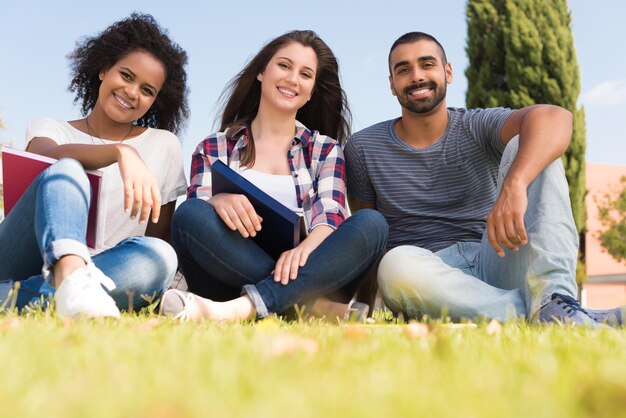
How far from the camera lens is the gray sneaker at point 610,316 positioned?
8.41 feet

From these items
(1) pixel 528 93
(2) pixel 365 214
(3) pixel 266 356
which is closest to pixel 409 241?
(2) pixel 365 214

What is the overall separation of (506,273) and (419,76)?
4.28ft

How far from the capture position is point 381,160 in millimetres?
3697

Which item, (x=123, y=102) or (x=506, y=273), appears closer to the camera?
(x=506, y=273)

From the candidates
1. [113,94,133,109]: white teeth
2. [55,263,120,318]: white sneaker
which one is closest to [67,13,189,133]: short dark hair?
[113,94,133,109]: white teeth

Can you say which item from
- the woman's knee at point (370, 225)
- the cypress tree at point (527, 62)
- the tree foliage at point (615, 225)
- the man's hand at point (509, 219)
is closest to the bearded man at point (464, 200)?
the man's hand at point (509, 219)

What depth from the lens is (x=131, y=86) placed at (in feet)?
12.0

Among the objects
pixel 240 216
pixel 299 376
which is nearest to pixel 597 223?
pixel 240 216

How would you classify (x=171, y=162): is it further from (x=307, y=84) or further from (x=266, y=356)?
(x=266, y=356)

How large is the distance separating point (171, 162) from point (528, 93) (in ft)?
46.3

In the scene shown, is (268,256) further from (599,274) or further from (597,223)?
(599,274)

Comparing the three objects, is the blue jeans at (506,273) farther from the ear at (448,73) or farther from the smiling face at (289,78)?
the smiling face at (289,78)

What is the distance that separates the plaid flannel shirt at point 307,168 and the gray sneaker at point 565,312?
3.66 ft

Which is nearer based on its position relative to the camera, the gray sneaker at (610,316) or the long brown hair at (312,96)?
the gray sneaker at (610,316)
